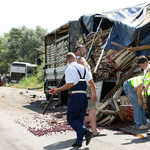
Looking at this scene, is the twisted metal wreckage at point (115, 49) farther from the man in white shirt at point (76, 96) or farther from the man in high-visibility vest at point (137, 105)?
the man in white shirt at point (76, 96)

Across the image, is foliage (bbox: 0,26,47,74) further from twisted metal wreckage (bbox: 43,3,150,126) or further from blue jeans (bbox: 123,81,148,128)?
blue jeans (bbox: 123,81,148,128)

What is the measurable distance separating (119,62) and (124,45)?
71 centimetres

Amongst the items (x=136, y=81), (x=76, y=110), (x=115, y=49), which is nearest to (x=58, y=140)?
(x=76, y=110)

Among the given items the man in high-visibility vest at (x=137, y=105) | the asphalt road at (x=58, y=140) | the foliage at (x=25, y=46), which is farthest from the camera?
the foliage at (x=25, y=46)

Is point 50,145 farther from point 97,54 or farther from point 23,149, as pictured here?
point 97,54

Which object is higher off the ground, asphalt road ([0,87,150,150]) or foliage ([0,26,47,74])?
foliage ([0,26,47,74])

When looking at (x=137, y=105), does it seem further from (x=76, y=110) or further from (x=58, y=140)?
(x=58, y=140)


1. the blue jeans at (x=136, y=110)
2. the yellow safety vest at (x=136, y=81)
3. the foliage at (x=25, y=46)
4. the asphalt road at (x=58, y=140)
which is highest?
the foliage at (x=25, y=46)

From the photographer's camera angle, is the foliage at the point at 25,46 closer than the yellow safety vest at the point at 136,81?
No

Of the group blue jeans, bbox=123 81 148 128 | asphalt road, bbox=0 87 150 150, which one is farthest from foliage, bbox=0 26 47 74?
blue jeans, bbox=123 81 148 128

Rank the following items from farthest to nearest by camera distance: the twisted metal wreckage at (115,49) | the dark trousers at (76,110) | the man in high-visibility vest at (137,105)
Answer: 1. the twisted metal wreckage at (115,49)
2. the man in high-visibility vest at (137,105)
3. the dark trousers at (76,110)

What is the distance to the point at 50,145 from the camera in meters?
4.77

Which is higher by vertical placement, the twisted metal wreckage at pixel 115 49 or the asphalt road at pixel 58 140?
the twisted metal wreckage at pixel 115 49

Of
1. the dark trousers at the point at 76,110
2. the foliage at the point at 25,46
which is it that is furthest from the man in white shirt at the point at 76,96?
the foliage at the point at 25,46
